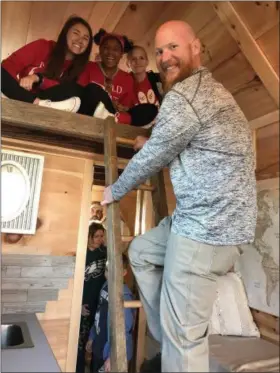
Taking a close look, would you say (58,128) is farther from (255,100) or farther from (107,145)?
(255,100)

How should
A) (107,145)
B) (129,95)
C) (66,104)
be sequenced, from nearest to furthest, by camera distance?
(107,145) → (66,104) → (129,95)

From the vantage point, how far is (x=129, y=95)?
1.72m

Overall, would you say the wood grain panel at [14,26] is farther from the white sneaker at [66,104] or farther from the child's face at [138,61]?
the child's face at [138,61]

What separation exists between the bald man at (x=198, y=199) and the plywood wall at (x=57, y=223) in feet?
2.45

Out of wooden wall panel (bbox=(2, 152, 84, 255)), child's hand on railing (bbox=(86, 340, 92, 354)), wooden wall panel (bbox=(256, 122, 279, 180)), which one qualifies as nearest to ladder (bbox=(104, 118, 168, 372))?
child's hand on railing (bbox=(86, 340, 92, 354))

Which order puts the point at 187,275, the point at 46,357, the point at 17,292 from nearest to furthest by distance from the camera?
the point at 187,275
the point at 46,357
the point at 17,292

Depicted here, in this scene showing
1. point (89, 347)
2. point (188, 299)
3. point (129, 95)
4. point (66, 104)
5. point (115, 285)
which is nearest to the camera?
point (188, 299)

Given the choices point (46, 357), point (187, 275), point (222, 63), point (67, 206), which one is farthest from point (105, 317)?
point (222, 63)

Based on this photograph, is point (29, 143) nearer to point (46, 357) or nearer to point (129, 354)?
point (46, 357)

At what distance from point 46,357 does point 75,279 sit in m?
0.46

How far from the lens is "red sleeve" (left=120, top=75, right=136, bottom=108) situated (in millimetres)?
1705

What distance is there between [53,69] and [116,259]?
36.2 inches

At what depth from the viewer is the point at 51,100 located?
1.48 meters

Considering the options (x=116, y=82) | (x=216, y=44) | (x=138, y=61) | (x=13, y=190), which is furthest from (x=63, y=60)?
(x=216, y=44)
